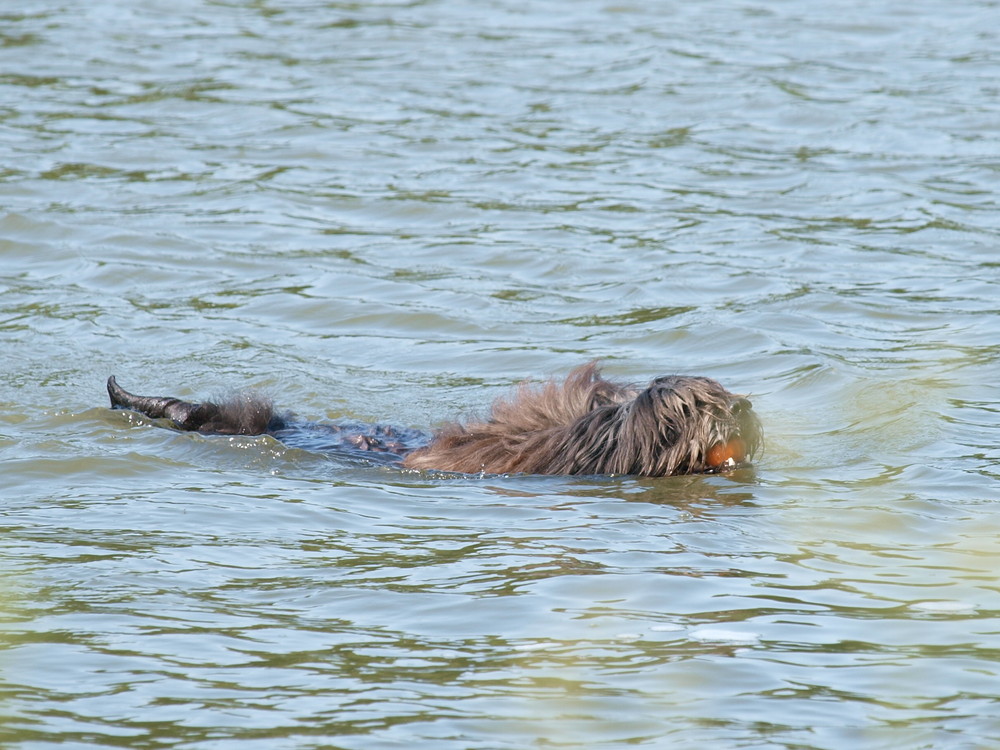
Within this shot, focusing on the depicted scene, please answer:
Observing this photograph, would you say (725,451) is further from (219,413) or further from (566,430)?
(219,413)

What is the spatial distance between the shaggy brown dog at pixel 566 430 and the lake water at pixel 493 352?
0.13 metres

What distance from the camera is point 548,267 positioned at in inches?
430

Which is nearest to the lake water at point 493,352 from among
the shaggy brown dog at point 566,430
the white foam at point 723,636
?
the white foam at point 723,636

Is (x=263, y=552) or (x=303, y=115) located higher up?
(x=303, y=115)

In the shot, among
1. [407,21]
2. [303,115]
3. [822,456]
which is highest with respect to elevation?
[407,21]

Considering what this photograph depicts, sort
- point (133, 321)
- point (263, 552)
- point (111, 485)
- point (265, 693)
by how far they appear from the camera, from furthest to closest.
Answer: point (133, 321)
point (111, 485)
point (263, 552)
point (265, 693)

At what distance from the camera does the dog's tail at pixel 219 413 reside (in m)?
7.40

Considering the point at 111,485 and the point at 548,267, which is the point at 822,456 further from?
the point at 548,267

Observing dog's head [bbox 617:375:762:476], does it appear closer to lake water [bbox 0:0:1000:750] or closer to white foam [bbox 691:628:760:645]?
lake water [bbox 0:0:1000:750]

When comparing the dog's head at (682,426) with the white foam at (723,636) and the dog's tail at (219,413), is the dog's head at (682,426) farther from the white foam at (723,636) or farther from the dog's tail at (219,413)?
the dog's tail at (219,413)

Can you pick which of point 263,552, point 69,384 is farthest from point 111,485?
point 69,384

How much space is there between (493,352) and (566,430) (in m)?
2.69

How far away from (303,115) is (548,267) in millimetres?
5017

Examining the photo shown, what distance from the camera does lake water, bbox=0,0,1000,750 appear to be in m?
4.36
